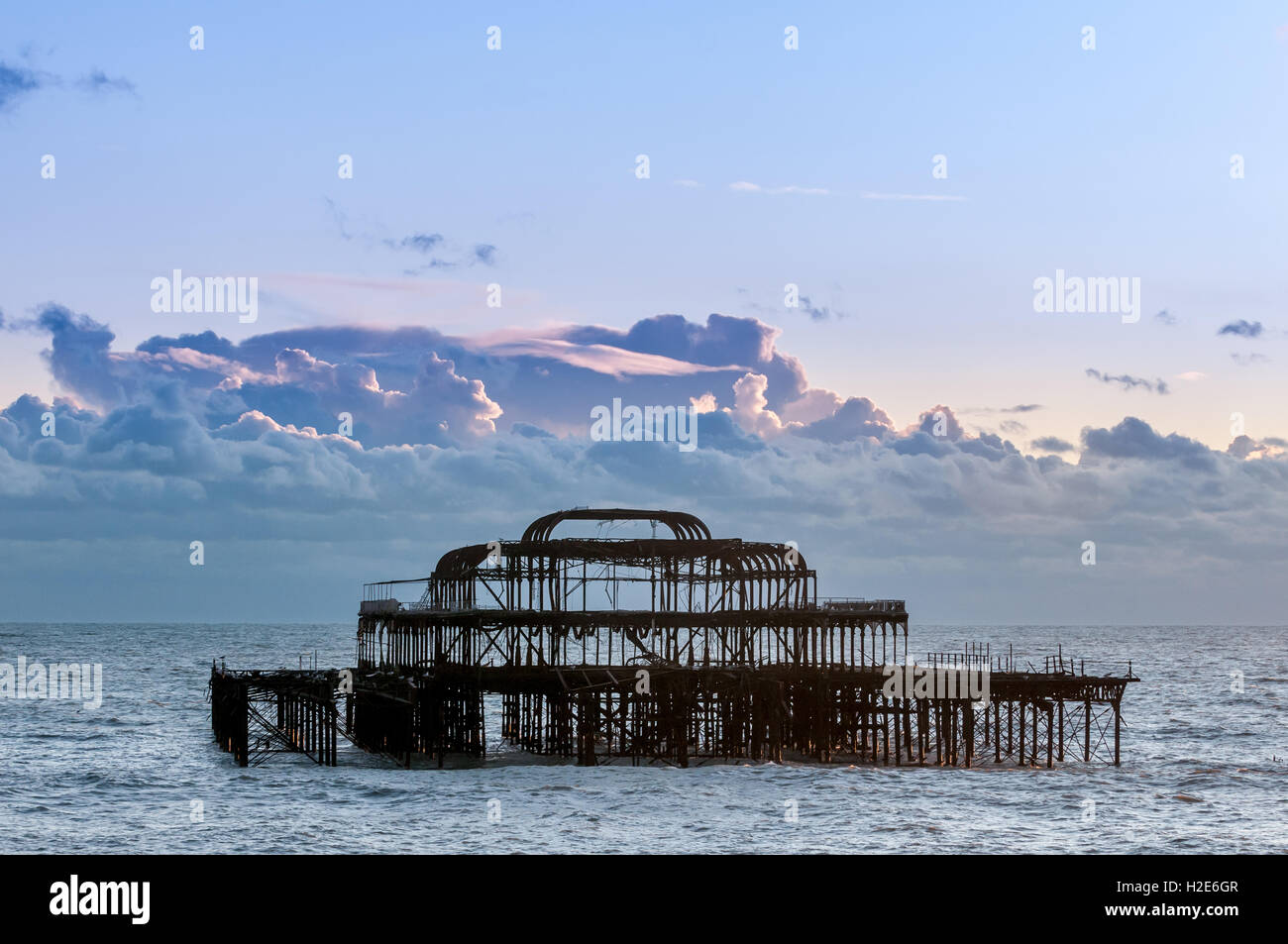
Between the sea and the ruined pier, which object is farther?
the ruined pier

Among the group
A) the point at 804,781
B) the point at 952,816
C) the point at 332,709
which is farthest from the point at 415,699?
the point at 952,816

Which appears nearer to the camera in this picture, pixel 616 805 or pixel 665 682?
pixel 616 805

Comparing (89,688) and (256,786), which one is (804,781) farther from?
(89,688)

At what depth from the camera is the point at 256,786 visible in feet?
185

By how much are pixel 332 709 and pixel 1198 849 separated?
38555 mm

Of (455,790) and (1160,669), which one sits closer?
(455,790)

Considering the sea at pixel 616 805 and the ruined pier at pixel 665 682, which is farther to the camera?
the ruined pier at pixel 665 682
